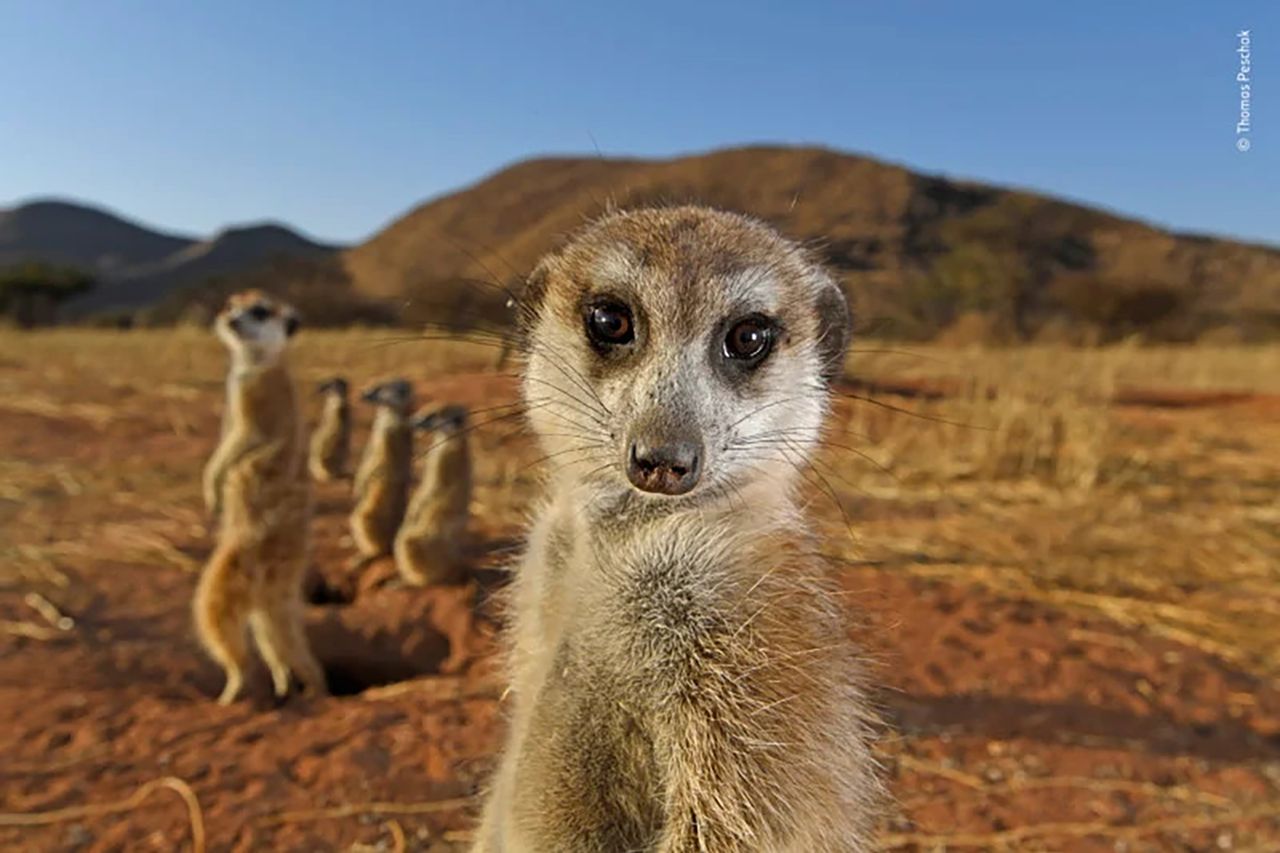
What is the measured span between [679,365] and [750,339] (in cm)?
16

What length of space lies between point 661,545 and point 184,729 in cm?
237

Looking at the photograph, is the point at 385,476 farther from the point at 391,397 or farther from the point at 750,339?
the point at 750,339

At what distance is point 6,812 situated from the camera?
2760 millimetres

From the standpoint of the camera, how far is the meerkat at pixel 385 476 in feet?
18.5

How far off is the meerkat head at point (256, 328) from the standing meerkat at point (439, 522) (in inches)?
35.3

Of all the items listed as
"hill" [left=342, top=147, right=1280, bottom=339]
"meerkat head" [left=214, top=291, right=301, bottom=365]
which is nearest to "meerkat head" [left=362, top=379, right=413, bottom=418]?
"meerkat head" [left=214, top=291, right=301, bottom=365]

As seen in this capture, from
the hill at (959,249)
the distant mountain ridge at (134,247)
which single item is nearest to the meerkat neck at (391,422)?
the hill at (959,249)

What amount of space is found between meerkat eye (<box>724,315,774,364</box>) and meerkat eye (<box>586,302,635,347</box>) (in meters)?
0.16

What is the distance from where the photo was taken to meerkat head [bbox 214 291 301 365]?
17.1 ft

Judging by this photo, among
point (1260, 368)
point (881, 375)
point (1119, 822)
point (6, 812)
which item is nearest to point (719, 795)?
point (1119, 822)

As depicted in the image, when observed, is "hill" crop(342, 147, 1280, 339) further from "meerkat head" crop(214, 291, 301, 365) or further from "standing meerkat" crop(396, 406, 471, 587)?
"standing meerkat" crop(396, 406, 471, 587)

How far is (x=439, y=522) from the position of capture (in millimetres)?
5031

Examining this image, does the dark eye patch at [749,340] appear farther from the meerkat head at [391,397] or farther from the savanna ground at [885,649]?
the meerkat head at [391,397]

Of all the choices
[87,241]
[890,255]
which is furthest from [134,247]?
[890,255]
